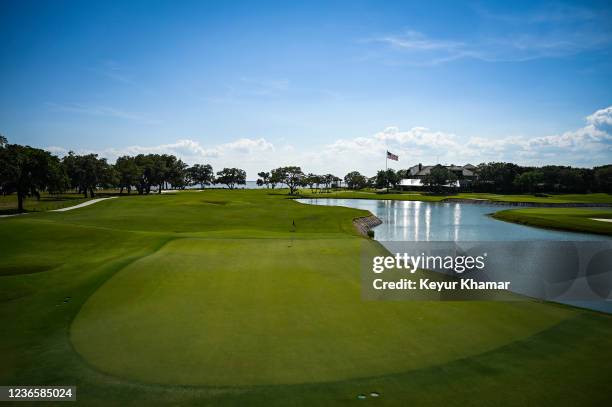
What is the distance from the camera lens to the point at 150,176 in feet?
380

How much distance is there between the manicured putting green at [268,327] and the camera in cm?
806

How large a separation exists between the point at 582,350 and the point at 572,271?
1817cm

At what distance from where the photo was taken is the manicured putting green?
8062mm

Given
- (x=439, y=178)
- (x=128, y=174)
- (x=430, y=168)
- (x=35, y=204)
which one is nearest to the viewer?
(x=35, y=204)

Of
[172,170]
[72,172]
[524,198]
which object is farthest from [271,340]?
[172,170]

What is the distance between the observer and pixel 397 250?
3097 centimetres

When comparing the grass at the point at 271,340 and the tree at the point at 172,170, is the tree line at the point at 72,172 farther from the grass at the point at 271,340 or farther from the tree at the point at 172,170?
the grass at the point at 271,340

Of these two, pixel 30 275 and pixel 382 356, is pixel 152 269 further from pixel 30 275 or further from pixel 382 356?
pixel 382 356

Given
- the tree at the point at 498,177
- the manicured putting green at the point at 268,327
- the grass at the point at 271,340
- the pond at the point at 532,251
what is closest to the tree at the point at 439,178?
the tree at the point at 498,177

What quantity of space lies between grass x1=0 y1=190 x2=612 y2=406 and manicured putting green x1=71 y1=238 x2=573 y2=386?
0.05 metres

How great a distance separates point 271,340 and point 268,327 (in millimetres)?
847

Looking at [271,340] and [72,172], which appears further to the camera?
[72,172]

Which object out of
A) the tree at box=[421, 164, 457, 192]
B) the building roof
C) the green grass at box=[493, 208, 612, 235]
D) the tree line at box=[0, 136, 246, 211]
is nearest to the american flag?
the green grass at box=[493, 208, 612, 235]

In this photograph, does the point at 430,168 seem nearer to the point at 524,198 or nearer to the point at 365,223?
the point at 524,198
